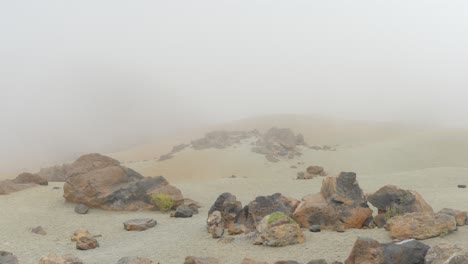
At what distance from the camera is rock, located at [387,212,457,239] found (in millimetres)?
10211

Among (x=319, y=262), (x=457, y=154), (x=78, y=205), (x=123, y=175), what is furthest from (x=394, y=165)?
(x=319, y=262)

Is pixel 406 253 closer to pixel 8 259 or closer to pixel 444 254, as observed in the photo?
pixel 444 254

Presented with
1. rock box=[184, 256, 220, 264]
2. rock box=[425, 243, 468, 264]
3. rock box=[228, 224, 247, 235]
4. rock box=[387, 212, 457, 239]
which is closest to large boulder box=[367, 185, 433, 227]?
rock box=[387, 212, 457, 239]

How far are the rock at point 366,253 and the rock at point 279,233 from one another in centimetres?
252

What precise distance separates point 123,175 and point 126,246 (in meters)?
7.68

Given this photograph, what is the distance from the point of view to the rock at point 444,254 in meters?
7.06

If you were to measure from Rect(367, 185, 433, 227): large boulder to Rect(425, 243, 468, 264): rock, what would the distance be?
4.39m

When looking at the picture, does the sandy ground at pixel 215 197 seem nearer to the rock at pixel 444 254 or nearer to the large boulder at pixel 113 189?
the large boulder at pixel 113 189

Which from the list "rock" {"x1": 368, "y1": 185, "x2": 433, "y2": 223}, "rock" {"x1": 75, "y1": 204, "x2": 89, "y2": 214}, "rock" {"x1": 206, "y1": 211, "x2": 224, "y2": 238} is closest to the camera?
"rock" {"x1": 206, "y1": 211, "x2": 224, "y2": 238}

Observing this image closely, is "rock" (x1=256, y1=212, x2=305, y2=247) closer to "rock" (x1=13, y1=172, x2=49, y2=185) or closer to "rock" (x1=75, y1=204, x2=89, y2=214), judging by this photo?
"rock" (x1=75, y1=204, x2=89, y2=214)

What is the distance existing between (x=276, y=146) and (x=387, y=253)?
32.5 meters

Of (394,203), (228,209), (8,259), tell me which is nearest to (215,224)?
(228,209)

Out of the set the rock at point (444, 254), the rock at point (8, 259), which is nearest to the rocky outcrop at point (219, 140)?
the rock at point (8, 259)

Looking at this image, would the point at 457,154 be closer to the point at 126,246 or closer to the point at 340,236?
the point at 340,236
